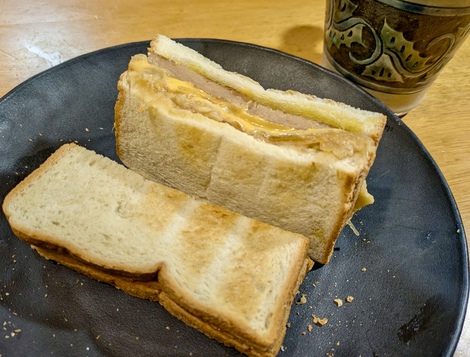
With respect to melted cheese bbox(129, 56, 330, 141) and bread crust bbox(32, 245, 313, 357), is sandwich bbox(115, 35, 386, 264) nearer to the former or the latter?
melted cheese bbox(129, 56, 330, 141)

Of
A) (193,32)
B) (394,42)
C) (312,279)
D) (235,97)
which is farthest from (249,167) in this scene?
(193,32)

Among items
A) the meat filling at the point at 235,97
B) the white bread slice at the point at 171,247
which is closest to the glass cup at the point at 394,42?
the meat filling at the point at 235,97

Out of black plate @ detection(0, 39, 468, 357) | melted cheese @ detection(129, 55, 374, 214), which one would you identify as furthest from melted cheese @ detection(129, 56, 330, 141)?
black plate @ detection(0, 39, 468, 357)

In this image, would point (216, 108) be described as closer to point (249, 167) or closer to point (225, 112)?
point (225, 112)

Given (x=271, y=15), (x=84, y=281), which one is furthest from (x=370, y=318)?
(x=271, y=15)

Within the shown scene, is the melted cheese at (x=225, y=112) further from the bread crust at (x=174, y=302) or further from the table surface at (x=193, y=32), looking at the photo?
the table surface at (x=193, y=32)

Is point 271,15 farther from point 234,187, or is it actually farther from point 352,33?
point 234,187

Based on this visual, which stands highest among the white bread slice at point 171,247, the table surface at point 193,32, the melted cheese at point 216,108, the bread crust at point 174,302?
the melted cheese at point 216,108
